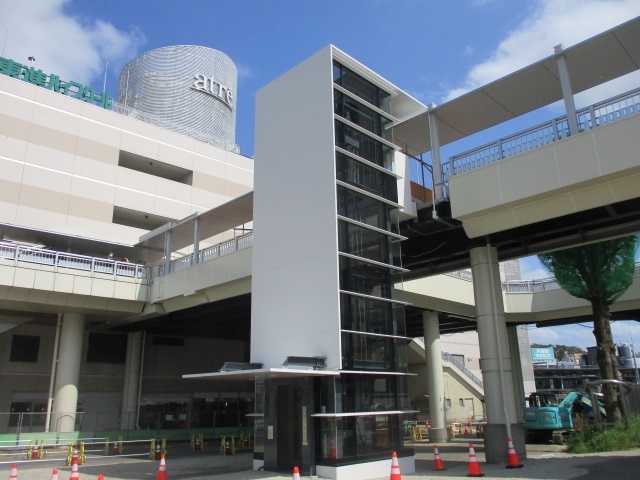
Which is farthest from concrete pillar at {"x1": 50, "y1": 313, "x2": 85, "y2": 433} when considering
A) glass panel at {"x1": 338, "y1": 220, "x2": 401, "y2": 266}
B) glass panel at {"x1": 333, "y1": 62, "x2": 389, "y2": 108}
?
glass panel at {"x1": 333, "y1": 62, "x2": 389, "y2": 108}

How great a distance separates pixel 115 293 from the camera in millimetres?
29703

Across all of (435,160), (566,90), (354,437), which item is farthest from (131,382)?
(566,90)

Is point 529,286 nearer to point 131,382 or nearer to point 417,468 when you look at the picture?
point 417,468

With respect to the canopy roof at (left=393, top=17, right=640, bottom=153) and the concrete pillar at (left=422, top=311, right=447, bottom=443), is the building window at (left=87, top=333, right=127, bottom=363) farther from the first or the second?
the canopy roof at (left=393, top=17, right=640, bottom=153)

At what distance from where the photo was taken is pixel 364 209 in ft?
57.3

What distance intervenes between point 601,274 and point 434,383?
14.2m

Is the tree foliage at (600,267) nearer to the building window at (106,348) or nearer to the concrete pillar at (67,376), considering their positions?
the concrete pillar at (67,376)

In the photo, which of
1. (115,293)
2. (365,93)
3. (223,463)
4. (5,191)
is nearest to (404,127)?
(365,93)

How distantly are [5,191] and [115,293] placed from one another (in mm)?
12487

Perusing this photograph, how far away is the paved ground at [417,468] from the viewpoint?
13852 millimetres

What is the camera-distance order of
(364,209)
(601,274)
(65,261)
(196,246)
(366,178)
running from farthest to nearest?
(196,246) → (65,261) → (601,274) → (366,178) → (364,209)

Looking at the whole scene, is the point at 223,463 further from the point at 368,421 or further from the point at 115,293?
the point at 115,293

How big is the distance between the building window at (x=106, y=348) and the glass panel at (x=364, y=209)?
28.5 metres

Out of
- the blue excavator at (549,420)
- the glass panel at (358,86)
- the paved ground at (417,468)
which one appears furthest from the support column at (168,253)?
the blue excavator at (549,420)
